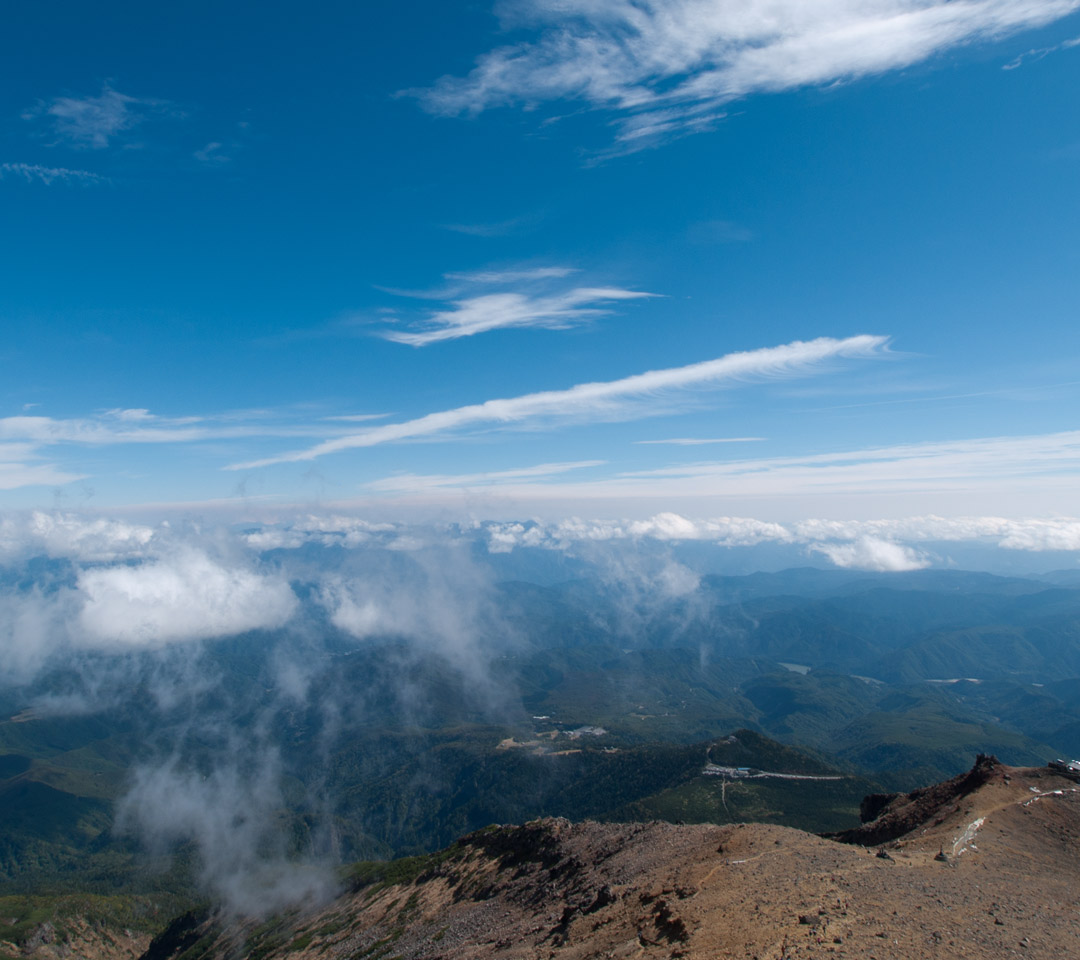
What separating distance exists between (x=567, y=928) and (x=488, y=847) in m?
58.2

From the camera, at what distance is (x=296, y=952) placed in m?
112

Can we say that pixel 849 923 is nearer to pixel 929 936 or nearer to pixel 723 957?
pixel 929 936

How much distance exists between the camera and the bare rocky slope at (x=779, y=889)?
32938 millimetres

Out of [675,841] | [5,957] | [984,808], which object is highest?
[984,808]

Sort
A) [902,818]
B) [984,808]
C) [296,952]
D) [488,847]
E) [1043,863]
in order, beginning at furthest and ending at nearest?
[296,952] → [488,847] → [902,818] → [984,808] → [1043,863]

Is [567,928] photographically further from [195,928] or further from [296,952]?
[195,928]

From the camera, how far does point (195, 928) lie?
7603 inches

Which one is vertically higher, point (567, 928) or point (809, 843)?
point (809, 843)

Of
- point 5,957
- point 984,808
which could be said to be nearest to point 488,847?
point 984,808

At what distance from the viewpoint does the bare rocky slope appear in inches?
1297

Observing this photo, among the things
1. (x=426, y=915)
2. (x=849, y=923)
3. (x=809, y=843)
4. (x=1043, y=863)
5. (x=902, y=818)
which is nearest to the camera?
(x=849, y=923)

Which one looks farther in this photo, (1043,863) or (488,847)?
(488,847)

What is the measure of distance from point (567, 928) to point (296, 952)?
94.9 m

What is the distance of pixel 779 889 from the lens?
4072cm
